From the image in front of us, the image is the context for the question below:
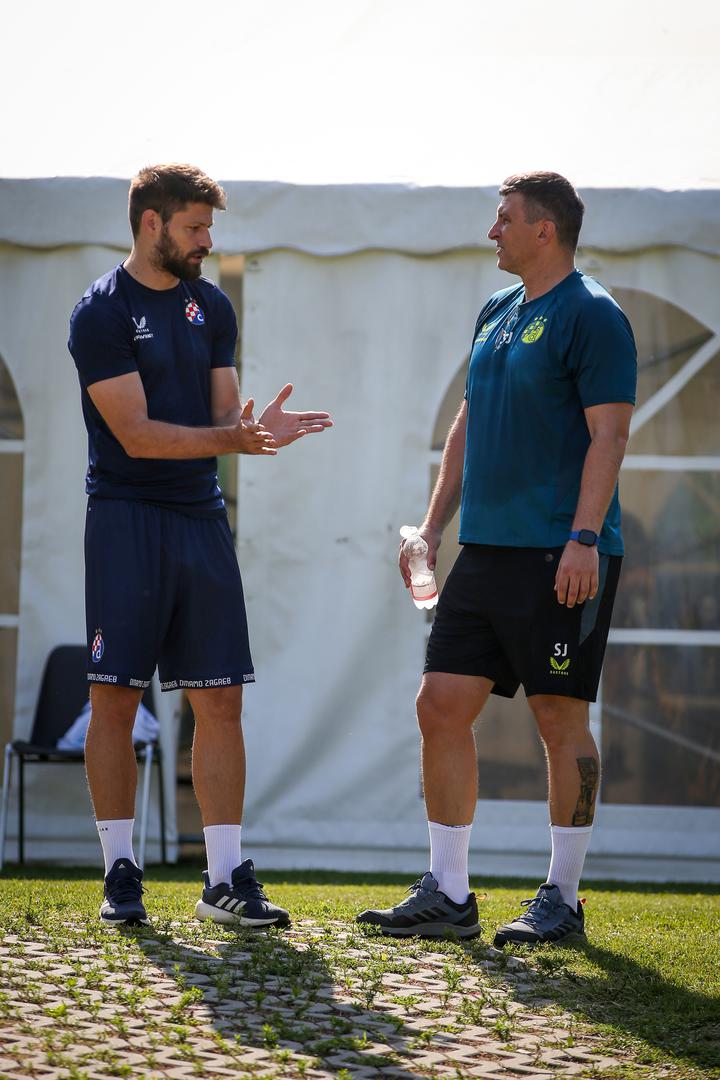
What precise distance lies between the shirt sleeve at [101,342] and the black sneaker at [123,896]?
1.19m

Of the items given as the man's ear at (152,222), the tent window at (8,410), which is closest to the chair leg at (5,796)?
the tent window at (8,410)

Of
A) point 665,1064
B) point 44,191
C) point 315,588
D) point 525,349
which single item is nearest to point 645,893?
point 315,588

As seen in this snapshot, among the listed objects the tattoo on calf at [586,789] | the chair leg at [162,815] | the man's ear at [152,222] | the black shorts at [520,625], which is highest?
the man's ear at [152,222]

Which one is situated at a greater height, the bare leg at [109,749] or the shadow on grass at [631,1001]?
the bare leg at [109,749]

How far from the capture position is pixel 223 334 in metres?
3.54

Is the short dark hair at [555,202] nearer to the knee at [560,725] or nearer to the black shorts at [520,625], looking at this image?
the black shorts at [520,625]

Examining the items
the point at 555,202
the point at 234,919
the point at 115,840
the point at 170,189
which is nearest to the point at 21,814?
the point at 115,840

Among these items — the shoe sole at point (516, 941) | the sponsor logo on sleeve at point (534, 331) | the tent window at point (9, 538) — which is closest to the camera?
the shoe sole at point (516, 941)

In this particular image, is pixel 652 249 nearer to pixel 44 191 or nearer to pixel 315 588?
pixel 315 588

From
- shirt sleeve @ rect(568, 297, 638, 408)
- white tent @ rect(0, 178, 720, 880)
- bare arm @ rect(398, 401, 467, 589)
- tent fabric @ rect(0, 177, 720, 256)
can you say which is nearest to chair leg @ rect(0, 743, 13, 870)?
white tent @ rect(0, 178, 720, 880)

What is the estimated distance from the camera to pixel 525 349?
335cm

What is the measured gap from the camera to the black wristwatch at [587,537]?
125 inches

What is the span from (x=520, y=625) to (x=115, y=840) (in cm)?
112

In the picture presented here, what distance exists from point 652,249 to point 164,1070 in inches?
177
